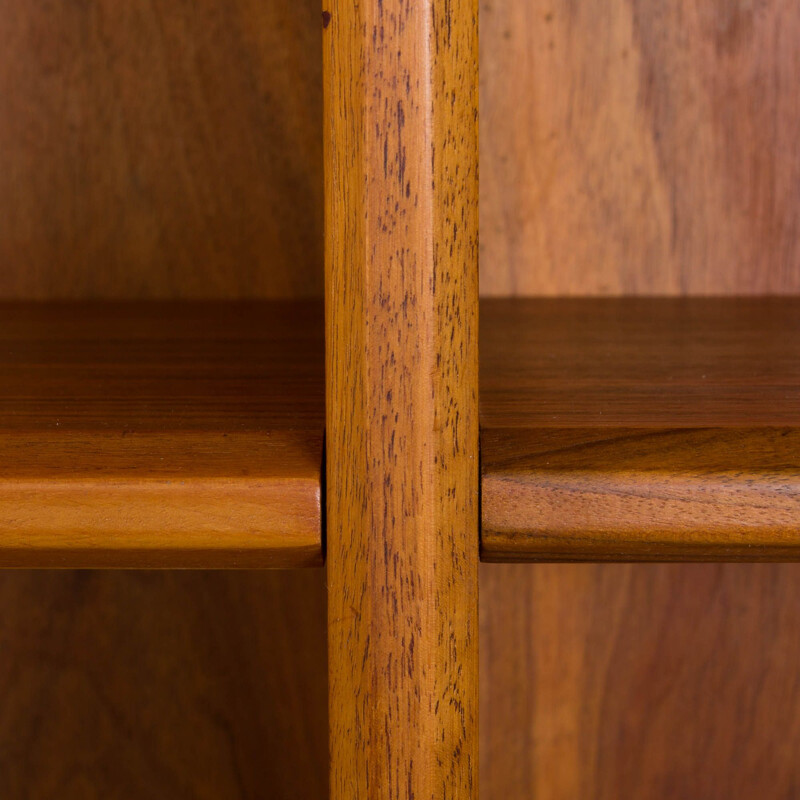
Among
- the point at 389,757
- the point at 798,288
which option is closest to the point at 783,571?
the point at 798,288

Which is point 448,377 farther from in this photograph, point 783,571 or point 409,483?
point 783,571

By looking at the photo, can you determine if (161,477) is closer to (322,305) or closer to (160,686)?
(322,305)

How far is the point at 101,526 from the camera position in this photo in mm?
255

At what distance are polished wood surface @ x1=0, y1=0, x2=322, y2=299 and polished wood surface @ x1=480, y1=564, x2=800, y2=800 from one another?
281 millimetres

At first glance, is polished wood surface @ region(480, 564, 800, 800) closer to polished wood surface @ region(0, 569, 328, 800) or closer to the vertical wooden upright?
polished wood surface @ region(0, 569, 328, 800)

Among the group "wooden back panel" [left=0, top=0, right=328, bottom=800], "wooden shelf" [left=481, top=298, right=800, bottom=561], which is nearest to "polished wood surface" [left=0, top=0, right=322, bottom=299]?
"wooden back panel" [left=0, top=0, right=328, bottom=800]

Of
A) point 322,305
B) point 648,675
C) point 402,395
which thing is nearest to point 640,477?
point 402,395

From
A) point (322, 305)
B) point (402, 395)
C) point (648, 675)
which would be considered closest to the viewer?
point (402, 395)

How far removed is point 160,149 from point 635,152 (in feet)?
0.98

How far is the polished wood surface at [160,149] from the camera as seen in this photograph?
664 mm

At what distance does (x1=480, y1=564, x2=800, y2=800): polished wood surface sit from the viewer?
2.43 ft

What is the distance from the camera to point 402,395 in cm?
24

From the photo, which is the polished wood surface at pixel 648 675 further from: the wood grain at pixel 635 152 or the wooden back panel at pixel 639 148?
the wood grain at pixel 635 152

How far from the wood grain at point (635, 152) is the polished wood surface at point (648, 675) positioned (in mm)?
210
